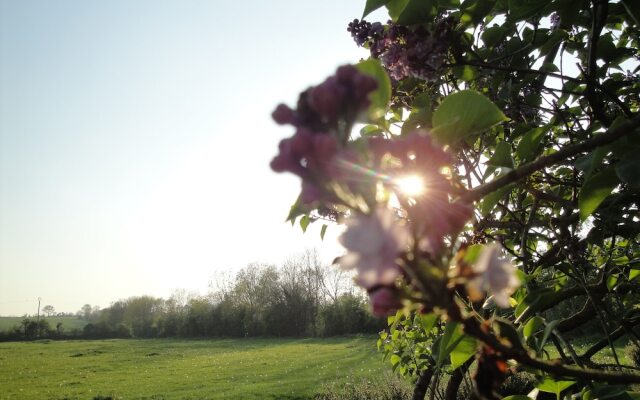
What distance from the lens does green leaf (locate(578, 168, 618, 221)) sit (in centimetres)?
111

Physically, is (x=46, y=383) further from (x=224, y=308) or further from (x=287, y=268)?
(x=287, y=268)

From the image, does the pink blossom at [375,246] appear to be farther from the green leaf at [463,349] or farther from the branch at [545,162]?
the green leaf at [463,349]

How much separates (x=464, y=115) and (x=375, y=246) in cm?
41

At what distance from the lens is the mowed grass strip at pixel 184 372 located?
83.9ft

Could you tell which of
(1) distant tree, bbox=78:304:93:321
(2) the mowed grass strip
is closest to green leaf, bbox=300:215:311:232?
(2) the mowed grass strip

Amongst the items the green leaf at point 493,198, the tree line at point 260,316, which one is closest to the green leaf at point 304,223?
the green leaf at point 493,198

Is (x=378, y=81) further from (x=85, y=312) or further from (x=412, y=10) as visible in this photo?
(x=85, y=312)

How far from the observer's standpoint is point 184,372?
110 feet

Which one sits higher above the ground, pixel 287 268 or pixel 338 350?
pixel 287 268

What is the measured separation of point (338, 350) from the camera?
40875mm

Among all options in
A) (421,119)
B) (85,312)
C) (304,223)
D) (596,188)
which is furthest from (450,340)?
(85,312)

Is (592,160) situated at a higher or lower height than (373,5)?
lower

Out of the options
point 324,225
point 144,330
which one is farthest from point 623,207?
point 144,330

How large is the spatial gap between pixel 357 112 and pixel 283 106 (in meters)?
0.15
